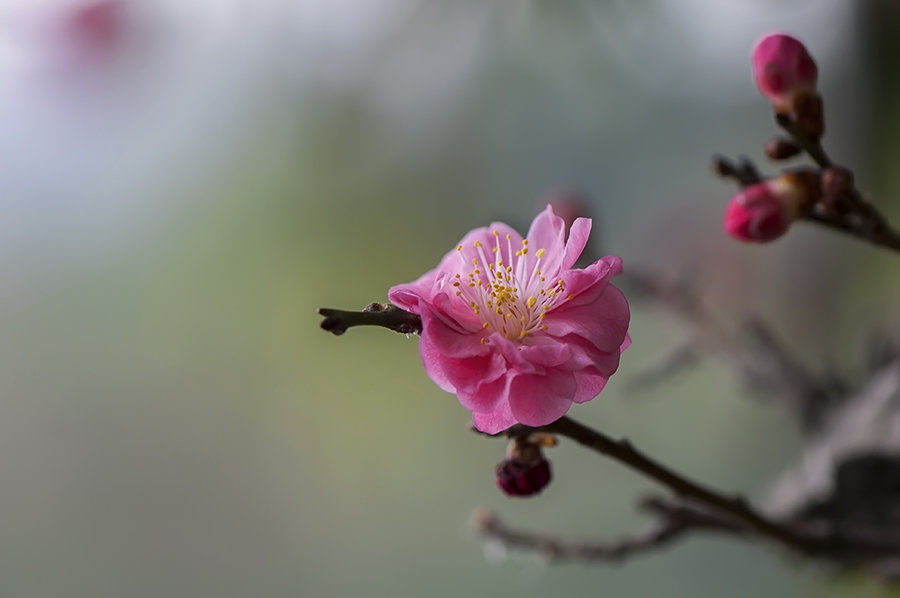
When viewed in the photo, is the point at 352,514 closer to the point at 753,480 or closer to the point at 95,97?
the point at 753,480

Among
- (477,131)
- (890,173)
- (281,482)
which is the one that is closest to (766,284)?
(890,173)

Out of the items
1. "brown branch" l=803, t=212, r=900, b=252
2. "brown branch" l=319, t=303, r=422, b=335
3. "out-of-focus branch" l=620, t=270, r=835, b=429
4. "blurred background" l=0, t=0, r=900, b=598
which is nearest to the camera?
"brown branch" l=319, t=303, r=422, b=335

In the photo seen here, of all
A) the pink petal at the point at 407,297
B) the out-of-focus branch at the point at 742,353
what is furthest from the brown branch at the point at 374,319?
the out-of-focus branch at the point at 742,353

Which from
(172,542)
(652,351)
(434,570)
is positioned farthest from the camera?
(652,351)

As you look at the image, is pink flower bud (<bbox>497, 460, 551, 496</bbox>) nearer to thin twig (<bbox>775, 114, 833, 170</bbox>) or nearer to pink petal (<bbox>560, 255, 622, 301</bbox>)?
pink petal (<bbox>560, 255, 622, 301</bbox>)

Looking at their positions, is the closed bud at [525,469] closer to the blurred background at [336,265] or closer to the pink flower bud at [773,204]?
the pink flower bud at [773,204]

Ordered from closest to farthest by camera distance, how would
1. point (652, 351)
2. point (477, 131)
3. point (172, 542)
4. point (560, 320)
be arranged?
1. point (560, 320)
2. point (172, 542)
3. point (652, 351)
4. point (477, 131)

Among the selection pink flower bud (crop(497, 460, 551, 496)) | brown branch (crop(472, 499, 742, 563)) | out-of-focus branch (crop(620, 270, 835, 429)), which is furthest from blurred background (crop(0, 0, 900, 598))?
pink flower bud (crop(497, 460, 551, 496))

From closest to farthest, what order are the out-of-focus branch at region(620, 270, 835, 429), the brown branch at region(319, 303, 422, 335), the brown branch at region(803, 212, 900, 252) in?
1. the brown branch at region(319, 303, 422, 335)
2. the brown branch at region(803, 212, 900, 252)
3. the out-of-focus branch at region(620, 270, 835, 429)
